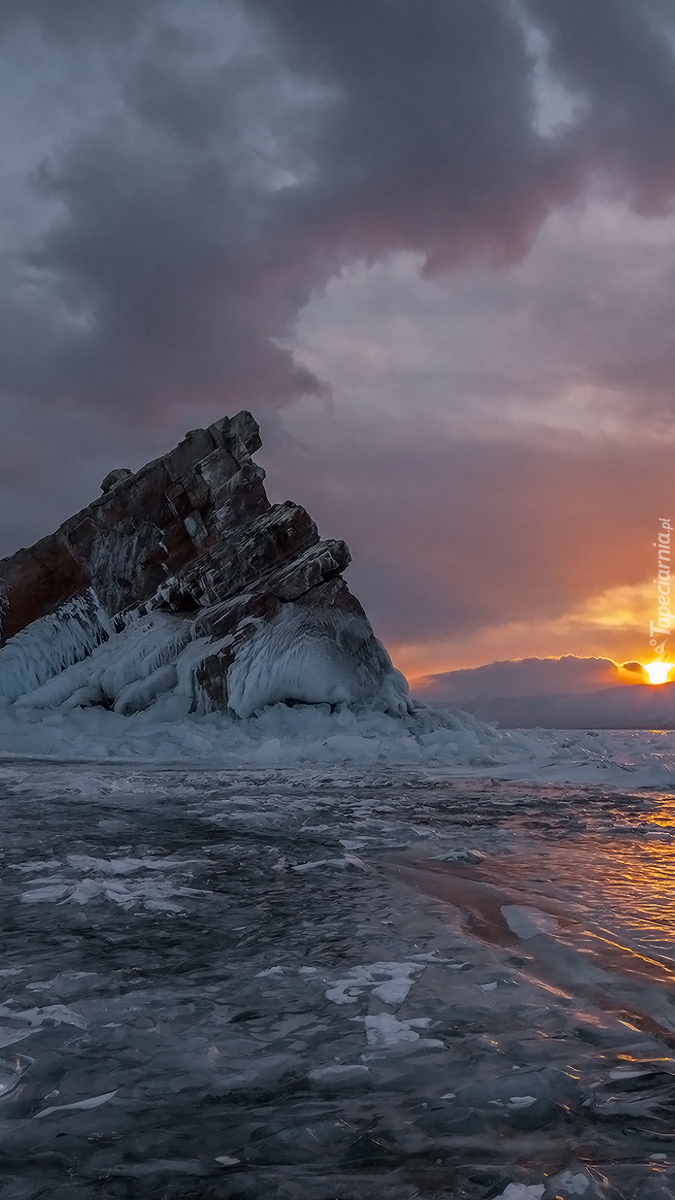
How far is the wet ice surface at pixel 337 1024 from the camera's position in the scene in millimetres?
1673

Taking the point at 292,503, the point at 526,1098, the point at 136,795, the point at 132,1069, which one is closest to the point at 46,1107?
the point at 132,1069

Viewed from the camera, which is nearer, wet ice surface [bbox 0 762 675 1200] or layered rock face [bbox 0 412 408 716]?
wet ice surface [bbox 0 762 675 1200]

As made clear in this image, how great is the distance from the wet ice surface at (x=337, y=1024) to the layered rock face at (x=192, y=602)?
15.5 metres

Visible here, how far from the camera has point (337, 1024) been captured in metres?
2.45

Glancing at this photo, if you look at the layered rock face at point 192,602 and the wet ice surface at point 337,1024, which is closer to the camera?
the wet ice surface at point 337,1024

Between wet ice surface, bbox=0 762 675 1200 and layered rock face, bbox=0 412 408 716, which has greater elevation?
layered rock face, bbox=0 412 408 716

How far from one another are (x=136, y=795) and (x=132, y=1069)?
7819mm

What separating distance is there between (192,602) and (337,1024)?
22.7 meters

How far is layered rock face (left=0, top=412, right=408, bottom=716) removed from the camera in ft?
69.3

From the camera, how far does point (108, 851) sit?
222 inches

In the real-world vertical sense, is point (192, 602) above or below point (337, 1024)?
above

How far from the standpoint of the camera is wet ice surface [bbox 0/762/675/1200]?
5.49 ft

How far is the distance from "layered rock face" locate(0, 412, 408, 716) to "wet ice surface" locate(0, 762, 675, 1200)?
50.7ft

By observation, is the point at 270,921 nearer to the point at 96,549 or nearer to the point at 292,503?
the point at 292,503
